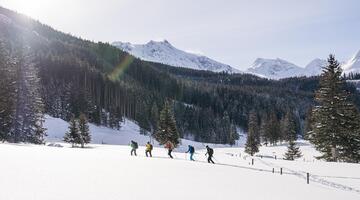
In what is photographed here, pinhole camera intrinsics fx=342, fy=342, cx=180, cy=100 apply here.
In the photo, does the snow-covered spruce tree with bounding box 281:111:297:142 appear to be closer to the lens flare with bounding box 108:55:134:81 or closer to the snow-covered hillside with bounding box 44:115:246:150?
the snow-covered hillside with bounding box 44:115:246:150

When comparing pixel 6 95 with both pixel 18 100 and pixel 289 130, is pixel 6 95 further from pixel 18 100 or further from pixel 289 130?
pixel 289 130

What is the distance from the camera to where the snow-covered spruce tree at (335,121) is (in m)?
35.1

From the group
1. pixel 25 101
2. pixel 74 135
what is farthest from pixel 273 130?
pixel 25 101

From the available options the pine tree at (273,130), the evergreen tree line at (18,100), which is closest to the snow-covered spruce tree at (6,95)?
the evergreen tree line at (18,100)

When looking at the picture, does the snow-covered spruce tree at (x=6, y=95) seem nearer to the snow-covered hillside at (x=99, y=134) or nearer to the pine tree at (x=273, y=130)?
the snow-covered hillside at (x=99, y=134)

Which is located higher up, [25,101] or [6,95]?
[6,95]

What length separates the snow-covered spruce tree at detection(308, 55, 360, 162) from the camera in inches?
1380

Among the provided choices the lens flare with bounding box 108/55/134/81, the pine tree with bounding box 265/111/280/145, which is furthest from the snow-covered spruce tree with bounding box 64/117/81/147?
the lens flare with bounding box 108/55/134/81

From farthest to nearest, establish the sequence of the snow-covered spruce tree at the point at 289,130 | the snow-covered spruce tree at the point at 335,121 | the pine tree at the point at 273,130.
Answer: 1. the pine tree at the point at 273,130
2. the snow-covered spruce tree at the point at 289,130
3. the snow-covered spruce tree at the point at 335,121

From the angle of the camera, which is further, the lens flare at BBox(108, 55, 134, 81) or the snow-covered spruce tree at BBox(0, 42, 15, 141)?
the lens flare at BBox(108, 55, 134, 81)

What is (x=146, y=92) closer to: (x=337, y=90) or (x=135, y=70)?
(x=135, y=70)

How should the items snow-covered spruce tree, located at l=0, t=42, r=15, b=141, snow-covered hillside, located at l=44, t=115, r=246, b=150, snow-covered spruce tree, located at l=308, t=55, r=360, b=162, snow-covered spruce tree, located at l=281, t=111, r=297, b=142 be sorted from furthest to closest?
snow-covered spruce tree, located at l=281, t=111, r=297, b=142, snow-covered hillside, located at l=44, t=115, r=246, b=150, snow-covered spruce tree, located at l=0, t=42, r=15, b=141, snow-covered spruce tree, located at l=308, t=55, r=360, b=162

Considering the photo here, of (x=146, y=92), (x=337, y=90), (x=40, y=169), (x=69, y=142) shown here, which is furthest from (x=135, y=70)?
(x=40, y=169)

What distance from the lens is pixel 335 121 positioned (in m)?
35.5
